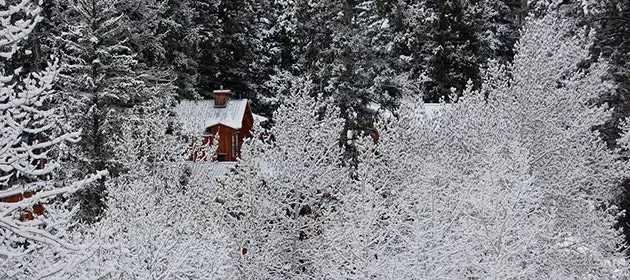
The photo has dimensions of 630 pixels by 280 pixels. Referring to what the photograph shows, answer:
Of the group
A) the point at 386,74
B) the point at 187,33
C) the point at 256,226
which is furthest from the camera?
the point at 187,33

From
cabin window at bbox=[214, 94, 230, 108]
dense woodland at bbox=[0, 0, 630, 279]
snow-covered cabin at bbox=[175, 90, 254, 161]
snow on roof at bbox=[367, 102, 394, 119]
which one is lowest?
snow-covered cabin at bbox=[175, 90, 254, 161]

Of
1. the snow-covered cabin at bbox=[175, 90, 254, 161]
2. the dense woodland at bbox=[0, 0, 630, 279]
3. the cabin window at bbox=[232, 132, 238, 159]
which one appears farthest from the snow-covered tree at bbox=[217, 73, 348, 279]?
the cabin window at bbox=[232, 132, 238, 159]

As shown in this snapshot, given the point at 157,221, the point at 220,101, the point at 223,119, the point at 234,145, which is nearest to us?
the point at 157,221

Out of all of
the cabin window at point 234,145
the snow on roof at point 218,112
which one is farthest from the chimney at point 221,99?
the cabin window at point 234,145

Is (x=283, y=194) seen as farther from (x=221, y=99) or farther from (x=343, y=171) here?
(x=221, y=99)

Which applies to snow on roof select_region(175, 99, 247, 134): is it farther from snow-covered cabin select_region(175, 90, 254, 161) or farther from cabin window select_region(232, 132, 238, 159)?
cabin window select_region(232, 132, 238, 159)

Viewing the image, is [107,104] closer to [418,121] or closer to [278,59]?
[418,121]

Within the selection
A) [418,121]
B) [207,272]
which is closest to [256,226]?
[207,272]

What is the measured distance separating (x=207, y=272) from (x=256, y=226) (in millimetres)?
4378

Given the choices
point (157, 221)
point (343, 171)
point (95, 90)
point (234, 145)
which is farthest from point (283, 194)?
point (234, 145)

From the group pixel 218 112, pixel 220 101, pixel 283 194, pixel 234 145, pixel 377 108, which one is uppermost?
pixel 283 194

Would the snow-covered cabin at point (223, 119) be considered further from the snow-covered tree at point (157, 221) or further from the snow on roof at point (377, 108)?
the snow-covered tree at point (157, 221)

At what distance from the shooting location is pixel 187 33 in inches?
1078

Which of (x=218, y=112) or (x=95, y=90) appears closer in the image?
(x=95, y=90)
